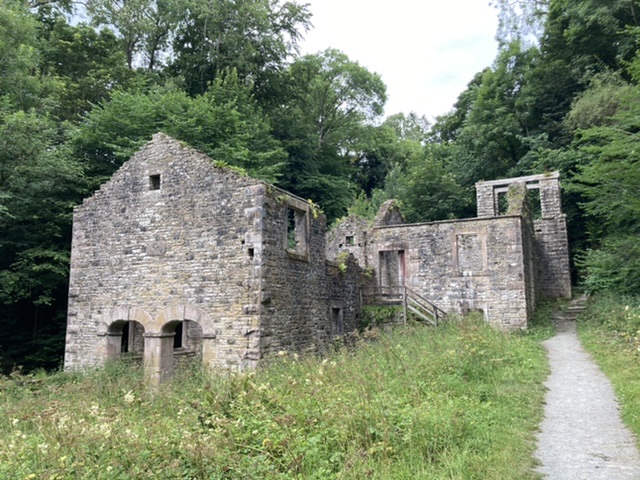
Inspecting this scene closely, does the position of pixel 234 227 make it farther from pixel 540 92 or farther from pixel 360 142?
pixel 360 142

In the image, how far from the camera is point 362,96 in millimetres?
38406

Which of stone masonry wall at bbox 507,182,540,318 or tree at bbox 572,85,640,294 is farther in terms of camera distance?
stone masonry wall at bbox 507,182,540,318

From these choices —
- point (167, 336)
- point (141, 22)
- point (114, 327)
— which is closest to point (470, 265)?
point (167, 336)

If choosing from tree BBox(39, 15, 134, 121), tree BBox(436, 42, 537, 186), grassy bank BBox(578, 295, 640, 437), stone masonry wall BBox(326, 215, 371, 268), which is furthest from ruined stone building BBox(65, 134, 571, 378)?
tree BBox(436, 42, 537, 186)

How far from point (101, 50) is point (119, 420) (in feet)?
74.1

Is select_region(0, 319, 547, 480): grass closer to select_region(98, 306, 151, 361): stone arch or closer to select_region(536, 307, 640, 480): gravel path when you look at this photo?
select_region(536, 307, 640, 480): gravel path

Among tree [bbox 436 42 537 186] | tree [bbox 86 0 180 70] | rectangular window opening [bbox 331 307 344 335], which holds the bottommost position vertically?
rectangular window opening [bbox 331 307 344 335]

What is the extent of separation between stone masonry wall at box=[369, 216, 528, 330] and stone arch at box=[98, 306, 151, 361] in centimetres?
Result: 1051

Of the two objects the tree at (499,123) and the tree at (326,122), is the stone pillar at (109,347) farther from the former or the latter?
the tree at (499,123)

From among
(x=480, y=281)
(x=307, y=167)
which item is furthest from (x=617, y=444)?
(x=307, y=167)

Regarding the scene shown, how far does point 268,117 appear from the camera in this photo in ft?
86.6

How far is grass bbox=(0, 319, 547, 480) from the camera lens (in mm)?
4742

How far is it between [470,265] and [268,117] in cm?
1463

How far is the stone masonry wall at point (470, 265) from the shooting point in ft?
54.6
